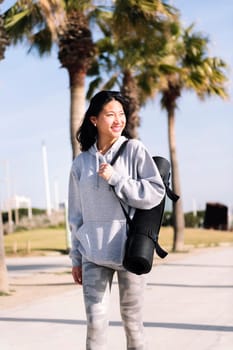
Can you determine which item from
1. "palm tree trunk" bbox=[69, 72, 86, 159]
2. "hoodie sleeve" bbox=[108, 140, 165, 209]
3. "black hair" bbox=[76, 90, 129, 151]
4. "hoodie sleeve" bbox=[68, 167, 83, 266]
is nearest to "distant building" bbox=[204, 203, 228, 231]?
"palm tree trunk" bbox=[69, 72, 86, 159]

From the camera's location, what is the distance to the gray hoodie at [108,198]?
4281 mm

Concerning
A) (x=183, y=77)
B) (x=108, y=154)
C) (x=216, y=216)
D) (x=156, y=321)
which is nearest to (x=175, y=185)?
(x=183, y=77)

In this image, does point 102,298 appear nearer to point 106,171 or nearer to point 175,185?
point 106,171

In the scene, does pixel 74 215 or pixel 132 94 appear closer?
pixel 74 215

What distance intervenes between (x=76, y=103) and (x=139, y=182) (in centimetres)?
1392

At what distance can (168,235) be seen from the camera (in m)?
40.5

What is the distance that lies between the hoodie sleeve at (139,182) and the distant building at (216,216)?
46622 mm

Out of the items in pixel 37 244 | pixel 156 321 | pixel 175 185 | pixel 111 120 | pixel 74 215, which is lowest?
pixel 37 244

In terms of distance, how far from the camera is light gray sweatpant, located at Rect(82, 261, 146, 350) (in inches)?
171

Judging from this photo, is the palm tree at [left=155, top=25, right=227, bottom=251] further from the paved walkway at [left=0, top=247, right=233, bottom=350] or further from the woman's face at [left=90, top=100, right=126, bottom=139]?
the woman's face at [left=90, top=100, right=126, bottom=139]

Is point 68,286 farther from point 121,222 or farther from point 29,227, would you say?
point 29,227

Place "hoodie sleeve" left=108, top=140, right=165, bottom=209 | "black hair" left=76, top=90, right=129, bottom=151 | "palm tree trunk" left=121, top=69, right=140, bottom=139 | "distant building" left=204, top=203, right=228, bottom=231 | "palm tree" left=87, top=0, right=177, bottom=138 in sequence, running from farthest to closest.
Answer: "distant building" left=204, top=203, right=228, bottom=231 → "palm tree trunk" left=121, top=69, right=140, bottom=139 → "palm tree" left=87, top=0, right=177, bottom=138 → "black hair" left=76, top=90, right=129, bottom=151 → "hoodie sleeve" left=108, top=140, right=165, bottom=209

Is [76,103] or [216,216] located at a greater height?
[76,103]

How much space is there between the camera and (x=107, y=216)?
14.3 feet
